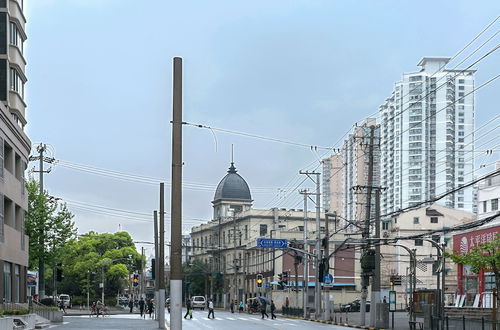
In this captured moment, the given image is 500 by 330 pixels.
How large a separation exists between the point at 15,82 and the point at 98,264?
6263cm

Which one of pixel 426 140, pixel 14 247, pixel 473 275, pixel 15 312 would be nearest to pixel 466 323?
pixel 15 312

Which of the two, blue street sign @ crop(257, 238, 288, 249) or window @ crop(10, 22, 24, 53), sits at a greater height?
window @ crop(10, 22, 24, 53)

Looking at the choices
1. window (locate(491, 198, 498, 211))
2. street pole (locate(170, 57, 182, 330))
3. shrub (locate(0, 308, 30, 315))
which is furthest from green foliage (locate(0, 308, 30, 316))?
window (locate(491, 198, 498, 211))

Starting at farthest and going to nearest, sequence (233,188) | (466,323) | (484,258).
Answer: (233,188) < (484,258) < (466,323)

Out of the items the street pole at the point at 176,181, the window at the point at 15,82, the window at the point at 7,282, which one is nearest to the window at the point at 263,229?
the window at the point at 15,82

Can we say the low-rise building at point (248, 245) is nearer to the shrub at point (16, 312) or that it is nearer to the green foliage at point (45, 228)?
the green foliage at point (45, 228)

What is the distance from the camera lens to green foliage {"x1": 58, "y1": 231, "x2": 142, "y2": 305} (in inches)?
4488

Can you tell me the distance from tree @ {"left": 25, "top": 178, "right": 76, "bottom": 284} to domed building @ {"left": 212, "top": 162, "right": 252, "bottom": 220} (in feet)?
230

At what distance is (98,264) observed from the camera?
374 feet

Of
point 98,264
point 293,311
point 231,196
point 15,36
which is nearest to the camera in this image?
point 15,36

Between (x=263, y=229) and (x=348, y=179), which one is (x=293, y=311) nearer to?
(x=348, y=179)

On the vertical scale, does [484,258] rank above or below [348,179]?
below

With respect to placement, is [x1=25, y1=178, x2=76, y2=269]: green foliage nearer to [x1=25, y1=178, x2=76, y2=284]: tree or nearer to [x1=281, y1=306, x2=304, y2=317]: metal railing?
[x1=25, y1=178, x2=76, y2=284]: tree

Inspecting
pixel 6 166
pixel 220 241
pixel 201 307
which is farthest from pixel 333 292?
pixel 6 166
